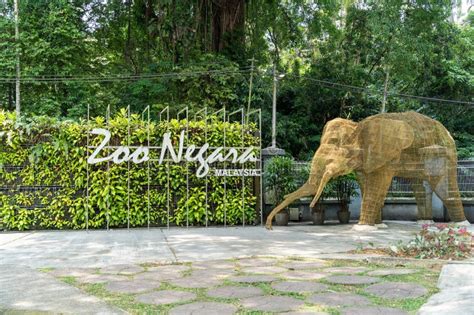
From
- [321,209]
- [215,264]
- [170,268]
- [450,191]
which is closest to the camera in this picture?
[170,268]

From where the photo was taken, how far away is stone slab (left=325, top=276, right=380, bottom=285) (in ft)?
17.4

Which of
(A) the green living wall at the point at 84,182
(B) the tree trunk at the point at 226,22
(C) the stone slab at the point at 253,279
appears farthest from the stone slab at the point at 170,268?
(B) the tree trunk at the point at 226,22

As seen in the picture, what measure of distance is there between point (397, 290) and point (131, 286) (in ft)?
8.89

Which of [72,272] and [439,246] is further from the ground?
[439,246]

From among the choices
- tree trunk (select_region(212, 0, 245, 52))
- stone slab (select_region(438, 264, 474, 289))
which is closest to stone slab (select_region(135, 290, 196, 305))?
stone slab (select_region(438, 264, 474, 289))

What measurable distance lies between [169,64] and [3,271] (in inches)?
500

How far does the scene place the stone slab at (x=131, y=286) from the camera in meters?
5.03

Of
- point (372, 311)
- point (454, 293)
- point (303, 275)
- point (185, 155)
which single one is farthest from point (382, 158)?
point (372, 311)

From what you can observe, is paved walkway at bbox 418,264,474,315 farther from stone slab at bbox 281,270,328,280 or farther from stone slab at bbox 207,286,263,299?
stone slab at bbox 207,286,263,299

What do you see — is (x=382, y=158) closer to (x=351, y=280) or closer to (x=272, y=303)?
(x=351, y=280)

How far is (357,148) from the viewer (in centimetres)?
1072

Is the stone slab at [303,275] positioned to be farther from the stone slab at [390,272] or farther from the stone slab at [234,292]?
the stone slab at [234,292]

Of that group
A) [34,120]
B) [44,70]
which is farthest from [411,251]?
[44,70]

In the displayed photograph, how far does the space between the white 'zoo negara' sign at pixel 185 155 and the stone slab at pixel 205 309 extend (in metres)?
6.78
